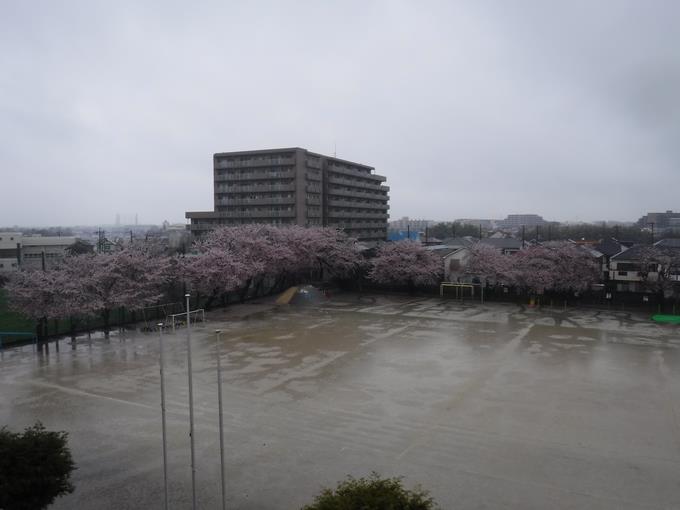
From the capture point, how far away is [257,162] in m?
61.9

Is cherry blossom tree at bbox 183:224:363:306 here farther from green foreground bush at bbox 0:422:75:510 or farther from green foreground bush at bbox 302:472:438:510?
green foreground bush at bbox 302:472:438:510

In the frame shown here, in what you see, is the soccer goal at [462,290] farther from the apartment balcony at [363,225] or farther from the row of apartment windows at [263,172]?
the apartment balcony at [363,225]

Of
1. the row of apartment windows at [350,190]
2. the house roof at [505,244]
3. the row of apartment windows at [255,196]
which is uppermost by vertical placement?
the row of apartment windows at [350,190]

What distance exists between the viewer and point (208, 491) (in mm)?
9906

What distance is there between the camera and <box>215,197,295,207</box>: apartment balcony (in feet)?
199

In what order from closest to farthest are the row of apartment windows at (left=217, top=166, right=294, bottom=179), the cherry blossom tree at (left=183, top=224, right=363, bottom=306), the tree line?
the tree line, the cherry blossom tree at (left=183, top=224, right=363, bottom=306), the row of apartment windows at (left=217, top=166, right=294, bottom=179)

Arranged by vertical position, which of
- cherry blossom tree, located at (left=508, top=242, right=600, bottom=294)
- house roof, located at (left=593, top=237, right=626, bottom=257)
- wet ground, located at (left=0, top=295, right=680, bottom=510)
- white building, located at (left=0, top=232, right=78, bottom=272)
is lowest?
wet ground, located at (left=0, top=295, right=680, bottom=510)

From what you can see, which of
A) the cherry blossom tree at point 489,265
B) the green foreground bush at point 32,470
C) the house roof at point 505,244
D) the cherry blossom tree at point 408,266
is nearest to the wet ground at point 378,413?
the green foreground bush at point 32,470

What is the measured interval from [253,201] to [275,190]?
10.9 feet

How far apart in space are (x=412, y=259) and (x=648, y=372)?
23.1 m

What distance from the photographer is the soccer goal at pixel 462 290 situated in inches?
1526

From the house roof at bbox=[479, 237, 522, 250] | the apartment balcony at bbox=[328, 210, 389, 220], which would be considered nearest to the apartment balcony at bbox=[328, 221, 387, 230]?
the apartment balcony at bbox=[328, 210, 389, 220]

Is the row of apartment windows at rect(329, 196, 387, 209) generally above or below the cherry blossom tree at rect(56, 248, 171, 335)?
above

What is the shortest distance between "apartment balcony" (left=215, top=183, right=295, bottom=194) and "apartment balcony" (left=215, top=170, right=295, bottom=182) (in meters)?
0.85
